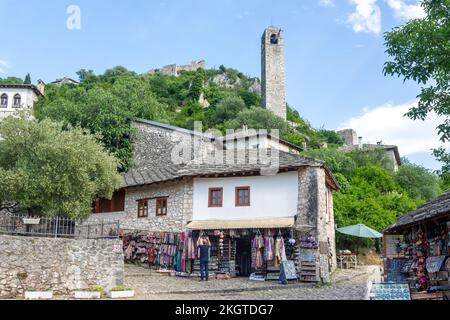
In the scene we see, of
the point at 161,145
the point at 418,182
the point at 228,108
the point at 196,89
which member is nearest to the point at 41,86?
the point at 196,89

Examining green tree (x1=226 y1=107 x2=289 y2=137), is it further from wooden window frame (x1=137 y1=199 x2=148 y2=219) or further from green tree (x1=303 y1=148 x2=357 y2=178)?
wooden window frame (x1=137 y1=199 x2=148 y2=219)

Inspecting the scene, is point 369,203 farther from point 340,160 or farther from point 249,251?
point 249,251

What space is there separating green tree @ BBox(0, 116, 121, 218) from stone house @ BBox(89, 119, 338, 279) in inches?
152

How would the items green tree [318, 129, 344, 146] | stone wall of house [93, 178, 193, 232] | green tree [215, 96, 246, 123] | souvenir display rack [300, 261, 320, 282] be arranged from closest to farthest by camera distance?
souvenir display rack [300, 261, 320, 282] < stone wall of house [93, 178, 193, 232] < green tree [215, 96, 246, 123] < green tree [318, 129, 344, 146]

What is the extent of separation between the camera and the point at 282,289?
53.5ft

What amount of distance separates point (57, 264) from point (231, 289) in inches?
228

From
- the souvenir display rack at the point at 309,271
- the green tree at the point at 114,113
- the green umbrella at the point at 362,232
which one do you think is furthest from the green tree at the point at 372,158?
the souvenir display rack at the point at 309,271

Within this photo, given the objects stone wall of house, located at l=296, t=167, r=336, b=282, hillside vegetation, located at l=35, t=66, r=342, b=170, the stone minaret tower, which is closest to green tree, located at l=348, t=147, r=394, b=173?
hillside vegetation, located at l=35, t=66, r=342, b=170

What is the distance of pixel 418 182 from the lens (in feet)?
136

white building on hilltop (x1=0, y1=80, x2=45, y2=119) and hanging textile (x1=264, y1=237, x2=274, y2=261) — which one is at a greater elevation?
white building on hilltop (x1=0, y1=80, x2=45, y2=119)

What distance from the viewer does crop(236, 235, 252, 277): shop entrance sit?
2025 cm

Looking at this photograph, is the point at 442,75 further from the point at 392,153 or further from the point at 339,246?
the point at 392,153

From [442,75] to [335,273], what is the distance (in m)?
13.3

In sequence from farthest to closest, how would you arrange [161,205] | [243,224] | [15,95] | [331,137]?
[331,137], [15,95], [161,205], [243,224]
